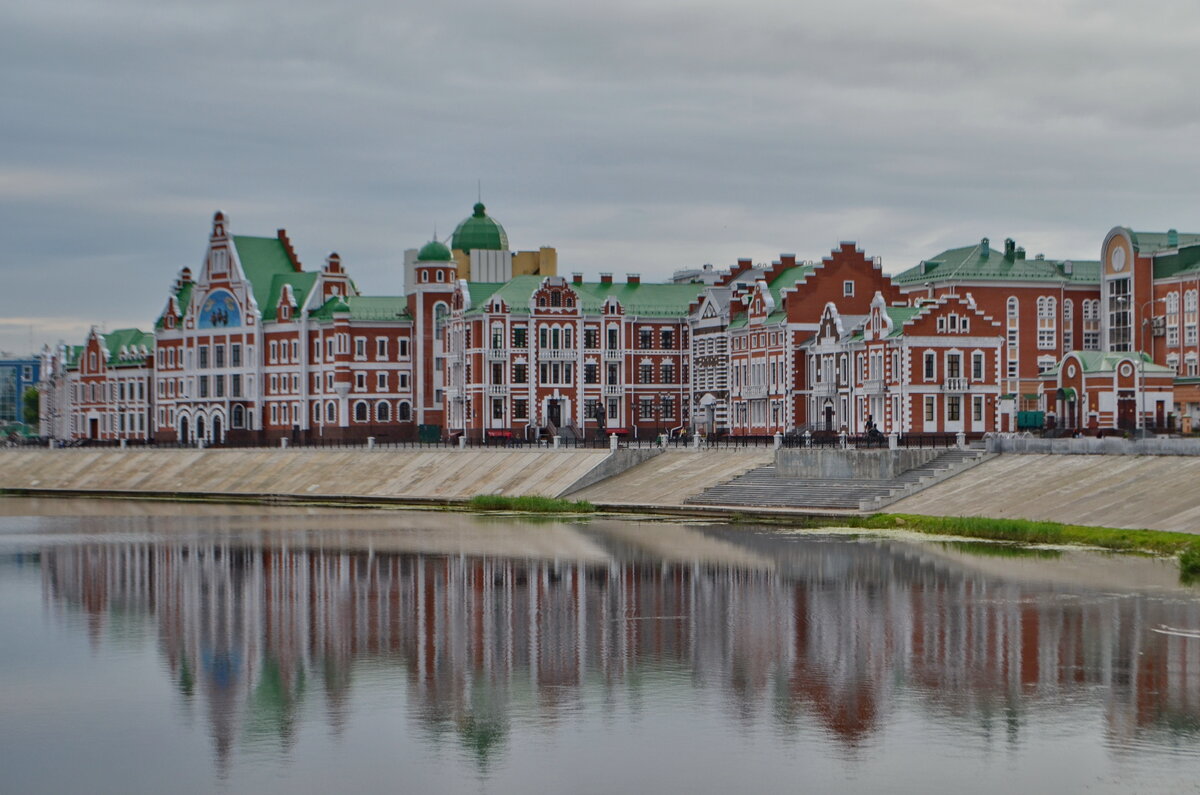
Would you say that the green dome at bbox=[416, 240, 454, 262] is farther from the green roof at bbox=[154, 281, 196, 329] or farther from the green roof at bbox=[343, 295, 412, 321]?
the green roof at bbox=[154, 281, 196, 329]

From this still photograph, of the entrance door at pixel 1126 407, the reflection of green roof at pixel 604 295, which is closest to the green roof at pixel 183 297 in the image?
the reflection of green roof at pixel 604 295

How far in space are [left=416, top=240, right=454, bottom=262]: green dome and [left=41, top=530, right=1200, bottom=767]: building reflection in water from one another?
72264mm

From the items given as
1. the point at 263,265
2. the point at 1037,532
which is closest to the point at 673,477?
the point at 1037,532

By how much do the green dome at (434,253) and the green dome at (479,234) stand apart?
9.57m

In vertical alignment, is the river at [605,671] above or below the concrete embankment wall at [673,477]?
below

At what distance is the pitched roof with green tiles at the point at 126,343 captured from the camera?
157 meters

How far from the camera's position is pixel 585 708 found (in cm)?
3422

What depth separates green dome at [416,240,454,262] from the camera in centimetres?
13300

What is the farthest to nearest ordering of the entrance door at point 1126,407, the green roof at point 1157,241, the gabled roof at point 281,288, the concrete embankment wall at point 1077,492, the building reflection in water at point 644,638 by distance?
the gabled roof at point 281,288 → the green roof at point 1157,241 → the entrance door at point 1126,407 → the concrete embankment wall at point 1077,492 → the building reflection in water at point 644,638

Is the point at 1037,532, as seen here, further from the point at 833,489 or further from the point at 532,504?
the point at 532,504

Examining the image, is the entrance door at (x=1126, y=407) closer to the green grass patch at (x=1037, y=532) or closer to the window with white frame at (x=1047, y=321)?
the green grass patch at (x=1037, y=532)

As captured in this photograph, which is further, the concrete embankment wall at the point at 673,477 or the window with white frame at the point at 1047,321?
the window with white frame at the point at 1047,321

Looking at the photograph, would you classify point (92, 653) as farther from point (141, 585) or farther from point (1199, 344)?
point (1199, 344)

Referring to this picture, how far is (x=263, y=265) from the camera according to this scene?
144375 millimetres
